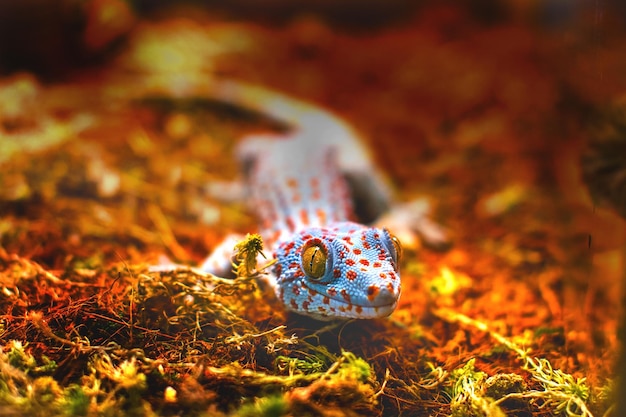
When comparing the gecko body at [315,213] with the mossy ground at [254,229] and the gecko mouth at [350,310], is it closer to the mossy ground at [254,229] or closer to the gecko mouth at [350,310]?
the gecko mouth at [350,310]

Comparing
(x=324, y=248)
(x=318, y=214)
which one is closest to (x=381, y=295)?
(x=324, y=248)

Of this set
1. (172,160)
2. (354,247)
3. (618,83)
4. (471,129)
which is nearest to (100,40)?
(172,160)

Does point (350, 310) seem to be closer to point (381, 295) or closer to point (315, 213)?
point (381, 295)

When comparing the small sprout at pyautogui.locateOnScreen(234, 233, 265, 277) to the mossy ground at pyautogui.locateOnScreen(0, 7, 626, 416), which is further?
the small sprout at pyautogui.locateOnScreen(234, 233, 265, 277)

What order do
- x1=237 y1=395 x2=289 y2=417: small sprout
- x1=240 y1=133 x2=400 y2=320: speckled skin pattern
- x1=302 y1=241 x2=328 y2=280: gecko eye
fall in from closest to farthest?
Result: x1=237 y1=395 x2=289 y2=417: small sprout
x1=240 y1=133 x2=400 y2=320: speckled skin pattern
x1=302 y1=241 x2=328 y2=280: gecko eye

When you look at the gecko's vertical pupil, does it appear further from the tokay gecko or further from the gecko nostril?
the gecko nostril

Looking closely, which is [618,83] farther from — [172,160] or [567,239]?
[172,160]

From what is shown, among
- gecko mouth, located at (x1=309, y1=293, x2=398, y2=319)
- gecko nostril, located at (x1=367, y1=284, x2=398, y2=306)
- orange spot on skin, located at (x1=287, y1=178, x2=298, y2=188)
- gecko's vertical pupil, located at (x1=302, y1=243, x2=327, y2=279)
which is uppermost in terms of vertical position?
orange spot on skin, located at (x1=287, y1=178, x2=298, y2=188)

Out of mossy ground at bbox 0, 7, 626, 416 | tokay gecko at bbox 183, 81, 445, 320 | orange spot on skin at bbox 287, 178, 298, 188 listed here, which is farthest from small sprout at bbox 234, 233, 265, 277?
orange spot on skin at bbox 287, 178, 298, 188
